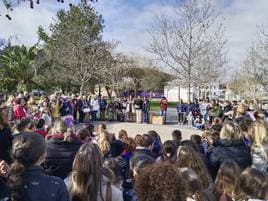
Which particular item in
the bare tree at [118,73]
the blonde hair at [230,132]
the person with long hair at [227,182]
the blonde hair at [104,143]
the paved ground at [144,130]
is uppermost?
the bare tree at [118,73]

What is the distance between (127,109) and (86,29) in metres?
19.1

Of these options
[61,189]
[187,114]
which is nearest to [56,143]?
[61,189]

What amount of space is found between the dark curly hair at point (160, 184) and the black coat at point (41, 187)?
2.13 ft

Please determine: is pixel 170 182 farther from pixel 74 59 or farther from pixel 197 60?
pixel 74 59

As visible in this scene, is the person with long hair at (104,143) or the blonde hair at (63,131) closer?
the blonde hair at (63,131)

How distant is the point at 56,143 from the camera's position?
5.33m

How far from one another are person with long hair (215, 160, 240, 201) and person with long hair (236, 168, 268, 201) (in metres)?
0.25

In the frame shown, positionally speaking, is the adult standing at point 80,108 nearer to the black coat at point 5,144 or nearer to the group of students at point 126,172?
the group of students at point 126,172

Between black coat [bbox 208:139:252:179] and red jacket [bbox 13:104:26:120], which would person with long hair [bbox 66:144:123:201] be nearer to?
black coat [bbox 208:139:252:179]

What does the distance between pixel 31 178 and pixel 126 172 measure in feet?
9.57

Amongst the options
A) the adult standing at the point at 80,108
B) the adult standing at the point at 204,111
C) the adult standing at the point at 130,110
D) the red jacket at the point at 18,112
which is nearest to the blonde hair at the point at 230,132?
the red jacket at the point at 18,112

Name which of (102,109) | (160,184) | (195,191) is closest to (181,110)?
(102,109)

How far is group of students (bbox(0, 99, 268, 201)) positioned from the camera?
8.70ft

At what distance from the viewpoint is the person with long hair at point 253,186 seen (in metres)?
3.71
